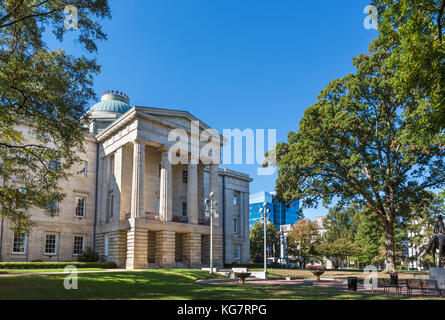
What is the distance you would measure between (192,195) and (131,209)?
7.67m

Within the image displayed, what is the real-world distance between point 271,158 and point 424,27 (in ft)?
70.2

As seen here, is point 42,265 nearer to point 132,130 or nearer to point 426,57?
point 132,130

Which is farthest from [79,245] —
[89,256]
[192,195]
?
[192,195]

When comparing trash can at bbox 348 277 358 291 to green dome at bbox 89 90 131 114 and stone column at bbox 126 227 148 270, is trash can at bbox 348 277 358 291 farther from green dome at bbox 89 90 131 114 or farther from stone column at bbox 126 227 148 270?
green dome at bbox 89 90 131 114

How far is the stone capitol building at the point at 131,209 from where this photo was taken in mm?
34938

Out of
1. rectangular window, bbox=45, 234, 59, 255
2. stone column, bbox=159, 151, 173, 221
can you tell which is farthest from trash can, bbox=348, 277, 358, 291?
rectangular window, bbox=45, 234, 59, 255

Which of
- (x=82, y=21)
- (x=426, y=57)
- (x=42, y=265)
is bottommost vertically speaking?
(x=42, y=265)

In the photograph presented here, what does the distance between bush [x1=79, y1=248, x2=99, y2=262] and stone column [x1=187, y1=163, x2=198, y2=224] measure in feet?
34.9

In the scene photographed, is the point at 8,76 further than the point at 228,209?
No

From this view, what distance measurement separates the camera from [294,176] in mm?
30891

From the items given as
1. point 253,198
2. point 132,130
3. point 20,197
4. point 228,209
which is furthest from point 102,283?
point 253,198

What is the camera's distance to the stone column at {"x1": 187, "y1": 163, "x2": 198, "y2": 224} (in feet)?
131

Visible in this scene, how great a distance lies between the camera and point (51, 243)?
1447 inches
